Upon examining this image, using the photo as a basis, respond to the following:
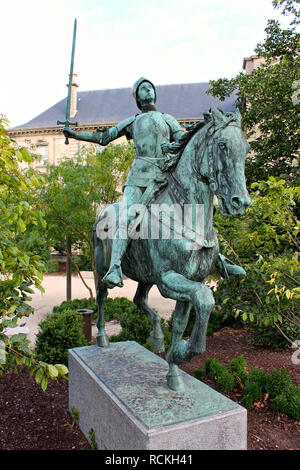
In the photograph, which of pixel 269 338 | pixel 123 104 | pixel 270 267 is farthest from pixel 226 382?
pixel 123 104

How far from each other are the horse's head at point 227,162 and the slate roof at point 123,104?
23.8 meters

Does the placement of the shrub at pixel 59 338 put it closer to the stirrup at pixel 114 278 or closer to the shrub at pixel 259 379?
the shrub at pixel 259 379

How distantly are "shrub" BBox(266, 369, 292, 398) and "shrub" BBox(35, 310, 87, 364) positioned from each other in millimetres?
3195

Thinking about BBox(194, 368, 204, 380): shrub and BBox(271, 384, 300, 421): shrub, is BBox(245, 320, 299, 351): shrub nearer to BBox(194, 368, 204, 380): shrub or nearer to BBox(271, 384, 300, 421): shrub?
BBox(194, 368, 204, 380): shrub

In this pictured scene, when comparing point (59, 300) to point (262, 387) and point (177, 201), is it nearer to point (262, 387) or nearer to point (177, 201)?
point (262, 387)

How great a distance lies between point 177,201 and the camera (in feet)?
9.42

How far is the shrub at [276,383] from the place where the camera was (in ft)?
14.5

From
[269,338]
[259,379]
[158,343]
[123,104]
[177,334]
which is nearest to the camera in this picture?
[177,334]

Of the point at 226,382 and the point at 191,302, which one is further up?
the point at 191,302

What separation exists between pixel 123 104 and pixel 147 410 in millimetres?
27123

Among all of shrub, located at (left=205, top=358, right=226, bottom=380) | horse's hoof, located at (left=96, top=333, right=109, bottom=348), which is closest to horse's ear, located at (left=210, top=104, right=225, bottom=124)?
horse's hoof, located at (left=96, top=333, right=109, bottom=348)

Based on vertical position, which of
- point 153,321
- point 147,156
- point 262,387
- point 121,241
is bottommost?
point 262,387

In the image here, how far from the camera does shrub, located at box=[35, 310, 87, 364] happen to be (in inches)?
228
